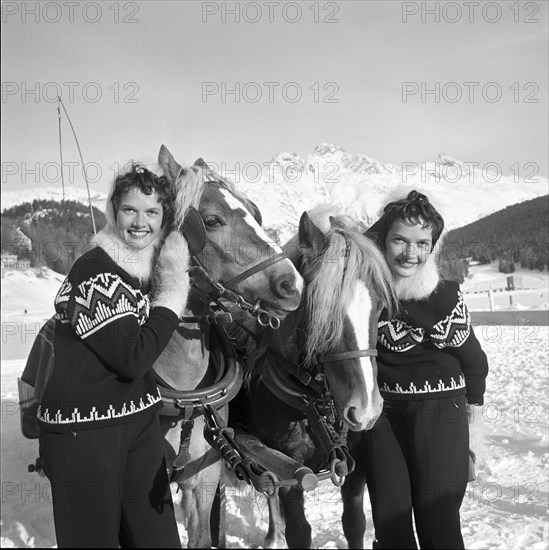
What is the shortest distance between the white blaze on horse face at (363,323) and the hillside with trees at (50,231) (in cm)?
3160

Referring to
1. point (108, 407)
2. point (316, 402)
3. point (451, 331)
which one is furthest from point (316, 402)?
point (108, 407)

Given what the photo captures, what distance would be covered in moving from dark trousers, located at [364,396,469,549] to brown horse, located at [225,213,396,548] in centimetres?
24

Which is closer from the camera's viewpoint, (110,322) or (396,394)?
(110,322)

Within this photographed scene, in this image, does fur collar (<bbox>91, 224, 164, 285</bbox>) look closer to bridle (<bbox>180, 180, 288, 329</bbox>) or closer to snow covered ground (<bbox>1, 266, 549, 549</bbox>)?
bridle (<bbox>180, 180, 288, 329</bbox>)

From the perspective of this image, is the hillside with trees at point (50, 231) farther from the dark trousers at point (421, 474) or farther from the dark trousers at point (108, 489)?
the dark trousers at point (421, 474)

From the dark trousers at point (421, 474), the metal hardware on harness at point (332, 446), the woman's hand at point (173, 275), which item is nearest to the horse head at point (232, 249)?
the woman's hand at point (173, 275)

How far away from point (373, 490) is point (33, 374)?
3112 millimetres

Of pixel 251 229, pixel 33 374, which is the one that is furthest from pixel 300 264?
pixel 33 374

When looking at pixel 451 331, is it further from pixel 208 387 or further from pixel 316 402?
pixel 208 387

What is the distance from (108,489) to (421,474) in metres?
1.50

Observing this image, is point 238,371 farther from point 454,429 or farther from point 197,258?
point 454,429

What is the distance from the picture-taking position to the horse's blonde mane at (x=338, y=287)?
2502 mm

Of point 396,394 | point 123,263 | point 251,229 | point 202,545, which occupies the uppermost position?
point 251,229

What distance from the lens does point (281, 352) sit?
114 inches
